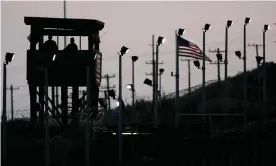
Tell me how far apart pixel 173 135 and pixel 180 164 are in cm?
184

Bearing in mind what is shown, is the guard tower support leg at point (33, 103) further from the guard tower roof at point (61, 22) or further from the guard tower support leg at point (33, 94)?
the guard tower roof at point (61, 22)

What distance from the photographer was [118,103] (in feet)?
156

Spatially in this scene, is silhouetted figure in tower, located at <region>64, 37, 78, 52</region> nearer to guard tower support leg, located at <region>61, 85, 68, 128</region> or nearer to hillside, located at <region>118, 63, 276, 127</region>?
guard tower support leg, located at <region>61, 85, 68, 128</region>

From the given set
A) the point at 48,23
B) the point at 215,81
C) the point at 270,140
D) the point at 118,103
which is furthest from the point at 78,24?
the point at 215,81

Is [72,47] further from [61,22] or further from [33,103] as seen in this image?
[33,103]

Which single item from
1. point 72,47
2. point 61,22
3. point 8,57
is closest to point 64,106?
point 72,47

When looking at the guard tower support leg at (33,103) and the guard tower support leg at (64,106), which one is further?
the guard tower support leg at (64,106)

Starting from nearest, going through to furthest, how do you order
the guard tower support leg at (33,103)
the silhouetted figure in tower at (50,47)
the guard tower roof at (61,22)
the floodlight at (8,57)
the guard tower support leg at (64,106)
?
1. the floodlight at (8,57)
2. the silhouetted figure in tower at (50,47)
3. the guard tower support leg at (33,103)
4. the guard tower roof at (61,22)
5. the guard tower support leg at (64,106)

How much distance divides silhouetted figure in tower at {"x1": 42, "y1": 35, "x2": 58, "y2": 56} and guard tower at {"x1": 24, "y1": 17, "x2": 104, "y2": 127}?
0.56 ft

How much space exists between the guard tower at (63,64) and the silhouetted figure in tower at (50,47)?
17 cm

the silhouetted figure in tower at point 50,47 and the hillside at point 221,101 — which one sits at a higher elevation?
the silhouetted figure in tower at point 50,47

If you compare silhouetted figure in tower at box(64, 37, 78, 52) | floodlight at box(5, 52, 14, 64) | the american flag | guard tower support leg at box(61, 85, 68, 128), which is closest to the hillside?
the american flag

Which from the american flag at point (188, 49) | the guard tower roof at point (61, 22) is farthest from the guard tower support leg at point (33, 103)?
the american flag at point (188, 49)

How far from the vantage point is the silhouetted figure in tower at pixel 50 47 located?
52.2m
